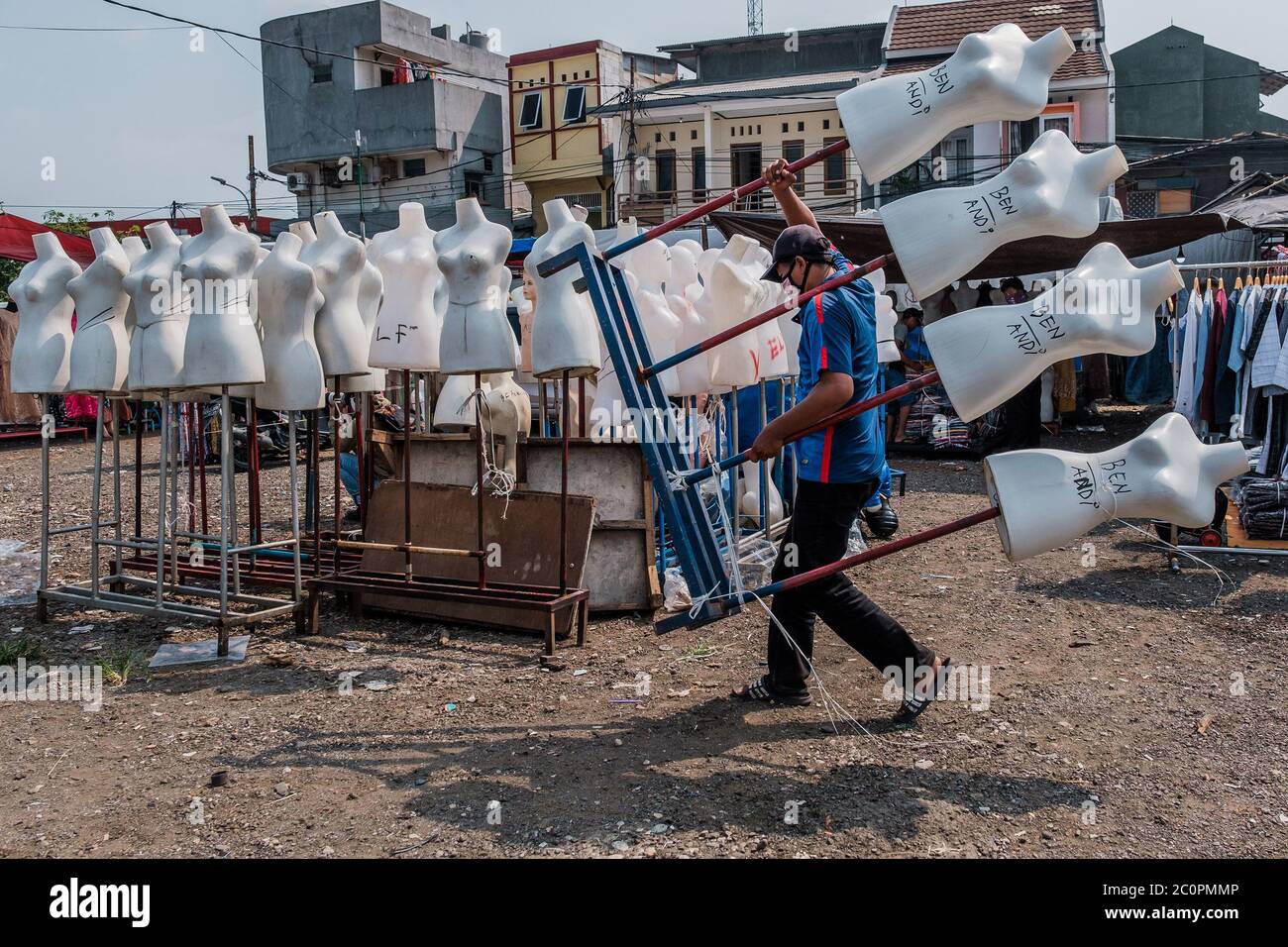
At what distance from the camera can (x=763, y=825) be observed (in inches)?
130

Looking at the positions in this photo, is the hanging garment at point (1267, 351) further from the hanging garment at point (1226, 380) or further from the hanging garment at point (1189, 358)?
the hanging garment at point (1189, 358)

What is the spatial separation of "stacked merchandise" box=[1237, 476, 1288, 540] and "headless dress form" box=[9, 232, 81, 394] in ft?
22.5

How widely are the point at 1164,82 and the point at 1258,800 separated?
2559cm

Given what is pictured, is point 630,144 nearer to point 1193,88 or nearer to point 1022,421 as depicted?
point 1193,88

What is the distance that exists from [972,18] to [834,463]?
21946 mm

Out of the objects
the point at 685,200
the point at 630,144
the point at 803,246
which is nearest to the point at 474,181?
the point at 630,144

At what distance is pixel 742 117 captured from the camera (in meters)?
25.8

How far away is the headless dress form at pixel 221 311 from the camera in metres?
4.76

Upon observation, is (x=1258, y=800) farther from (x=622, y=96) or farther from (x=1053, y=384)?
(x=622, y=96)

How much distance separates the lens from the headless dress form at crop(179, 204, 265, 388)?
187 inches

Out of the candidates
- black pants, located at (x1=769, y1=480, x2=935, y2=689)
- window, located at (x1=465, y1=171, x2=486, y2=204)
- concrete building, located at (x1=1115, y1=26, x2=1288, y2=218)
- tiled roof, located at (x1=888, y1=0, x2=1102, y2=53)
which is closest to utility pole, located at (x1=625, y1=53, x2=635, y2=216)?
tiled roof, located at (x1=888, y1=0, x2=1102, y2=53)

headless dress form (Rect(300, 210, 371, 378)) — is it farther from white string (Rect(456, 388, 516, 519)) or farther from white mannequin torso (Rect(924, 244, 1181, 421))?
white mannequin torso (Rect(924, 244, 1181, 421))

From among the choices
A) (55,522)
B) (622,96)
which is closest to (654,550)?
(55,522)
